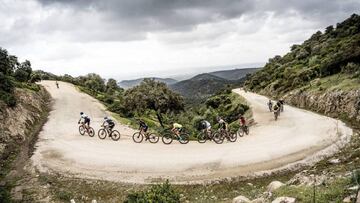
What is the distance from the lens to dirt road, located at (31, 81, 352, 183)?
1914 centimetres

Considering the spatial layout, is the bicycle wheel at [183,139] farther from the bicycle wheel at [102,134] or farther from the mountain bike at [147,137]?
the bicycle wheel at [102,134]

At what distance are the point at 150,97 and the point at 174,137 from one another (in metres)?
11.9

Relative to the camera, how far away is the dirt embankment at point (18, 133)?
2145 cm

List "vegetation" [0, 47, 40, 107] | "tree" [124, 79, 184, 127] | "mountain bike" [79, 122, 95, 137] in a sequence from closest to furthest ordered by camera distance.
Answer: "mountain bike" [79, 122, 95, 137] → "vegetation" [0, 47, 40, 107] → "tree" [124, 79, 184, 127]

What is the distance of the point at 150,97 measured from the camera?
36.4m

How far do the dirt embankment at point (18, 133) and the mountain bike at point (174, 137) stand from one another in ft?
30.7

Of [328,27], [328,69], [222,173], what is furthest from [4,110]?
[328,27]

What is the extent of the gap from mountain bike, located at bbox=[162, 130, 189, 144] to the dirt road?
46 cm

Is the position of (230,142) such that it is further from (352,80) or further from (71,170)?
(352,80)

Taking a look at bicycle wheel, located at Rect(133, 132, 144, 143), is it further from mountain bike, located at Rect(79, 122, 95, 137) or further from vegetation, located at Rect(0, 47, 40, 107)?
vegetation, located at Rect(0, 47, 40, 107)

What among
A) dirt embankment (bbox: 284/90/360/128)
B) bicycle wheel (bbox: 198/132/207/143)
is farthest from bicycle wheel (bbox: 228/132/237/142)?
dirt embankment (bbox: 284/90/360/128)

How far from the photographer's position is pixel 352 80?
34250 millimetres

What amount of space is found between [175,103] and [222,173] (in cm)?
2163

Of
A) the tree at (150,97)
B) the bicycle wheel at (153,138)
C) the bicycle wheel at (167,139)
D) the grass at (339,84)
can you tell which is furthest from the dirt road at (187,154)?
the tree at (150,97)
